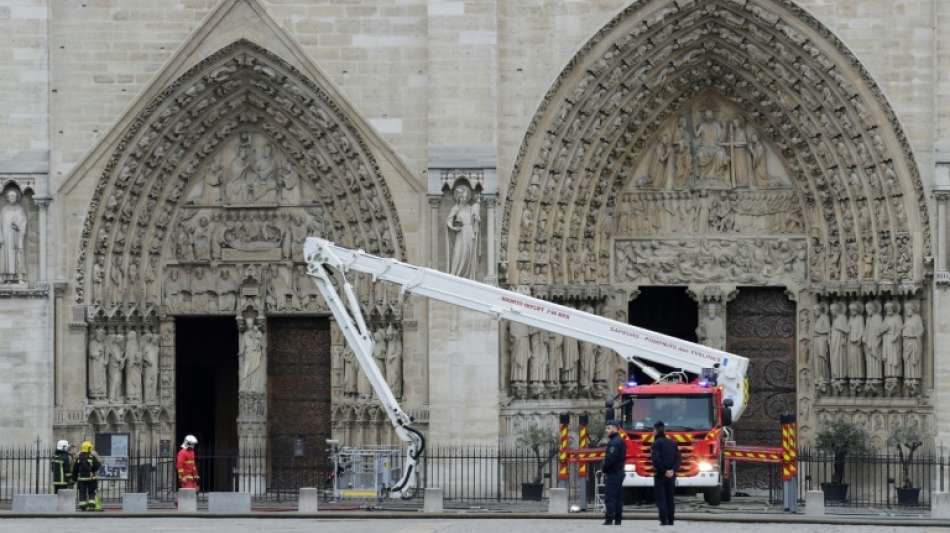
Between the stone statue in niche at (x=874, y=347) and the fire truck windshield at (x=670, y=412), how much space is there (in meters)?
5.24

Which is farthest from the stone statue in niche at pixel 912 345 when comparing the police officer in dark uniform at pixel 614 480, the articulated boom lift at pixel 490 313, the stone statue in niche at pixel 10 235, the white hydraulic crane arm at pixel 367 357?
the stone statue in niche at pixel 10 235

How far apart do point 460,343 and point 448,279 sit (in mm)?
2753

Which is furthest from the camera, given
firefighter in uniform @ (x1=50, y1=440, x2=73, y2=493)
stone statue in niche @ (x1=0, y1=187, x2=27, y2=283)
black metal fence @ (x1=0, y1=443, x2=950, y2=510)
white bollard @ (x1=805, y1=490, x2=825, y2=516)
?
stone statue in niche @ (x1=0, y1=187, x2=27, y2=283)

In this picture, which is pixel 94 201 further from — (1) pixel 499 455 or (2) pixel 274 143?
(1) pixel 499 455

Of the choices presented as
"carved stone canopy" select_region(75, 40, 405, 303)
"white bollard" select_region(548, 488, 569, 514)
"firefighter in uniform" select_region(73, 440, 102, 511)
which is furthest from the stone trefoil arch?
"firefighter in uniform" select_region(73, 440, 102, 511)

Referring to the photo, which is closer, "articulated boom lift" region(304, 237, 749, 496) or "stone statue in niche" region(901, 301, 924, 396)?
"articulated boom lift" region(304, 237, 749, 496)

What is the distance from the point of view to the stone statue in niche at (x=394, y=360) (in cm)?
3762

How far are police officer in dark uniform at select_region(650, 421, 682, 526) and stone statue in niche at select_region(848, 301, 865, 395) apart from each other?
27.0 ft

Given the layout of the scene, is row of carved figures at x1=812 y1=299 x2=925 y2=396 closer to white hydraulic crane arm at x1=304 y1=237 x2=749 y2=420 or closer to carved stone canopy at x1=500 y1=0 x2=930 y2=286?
carved stone canopy at x1=500 y1=0 x2=930 y2=286

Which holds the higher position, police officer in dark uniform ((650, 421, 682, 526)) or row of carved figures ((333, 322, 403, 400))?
row of carved figures ((333, 322, 403, 400))

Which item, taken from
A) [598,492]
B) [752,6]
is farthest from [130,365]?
[752,6]

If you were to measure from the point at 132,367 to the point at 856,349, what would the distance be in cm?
1143

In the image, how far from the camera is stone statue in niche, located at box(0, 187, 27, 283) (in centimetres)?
3728

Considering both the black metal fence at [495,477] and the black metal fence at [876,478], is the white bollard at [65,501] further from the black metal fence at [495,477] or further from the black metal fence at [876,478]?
the black metal fence at [876,478]
